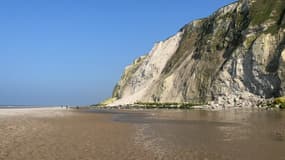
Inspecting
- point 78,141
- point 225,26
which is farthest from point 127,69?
point 78,141

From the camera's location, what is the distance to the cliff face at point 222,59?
6159cm

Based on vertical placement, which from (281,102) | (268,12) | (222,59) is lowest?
(281,102)

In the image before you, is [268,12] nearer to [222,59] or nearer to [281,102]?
[222,59]

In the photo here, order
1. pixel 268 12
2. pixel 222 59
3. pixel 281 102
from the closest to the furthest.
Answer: pixel 281 102 < pixel 268 12 < pixel 222 59

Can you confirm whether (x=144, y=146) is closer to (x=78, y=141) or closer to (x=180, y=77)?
(x=78, y=141)

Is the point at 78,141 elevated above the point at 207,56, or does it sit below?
below

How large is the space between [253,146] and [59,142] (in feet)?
28.3

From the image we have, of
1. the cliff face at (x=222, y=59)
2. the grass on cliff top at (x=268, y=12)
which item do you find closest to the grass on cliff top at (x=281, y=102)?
the cliff face at (x=222, y=59)

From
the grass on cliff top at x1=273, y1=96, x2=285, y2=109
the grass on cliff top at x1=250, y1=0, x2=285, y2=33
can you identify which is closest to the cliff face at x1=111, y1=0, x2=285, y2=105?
the grass on cliff top at x1=250, y1=0, x2=285, y2=33

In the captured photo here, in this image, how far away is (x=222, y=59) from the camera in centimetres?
7469

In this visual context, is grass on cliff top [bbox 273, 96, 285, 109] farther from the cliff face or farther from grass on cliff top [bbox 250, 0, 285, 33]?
A: grass on cliff top [bbox 250, 0, 285, 33]

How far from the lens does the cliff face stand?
61.6 metres

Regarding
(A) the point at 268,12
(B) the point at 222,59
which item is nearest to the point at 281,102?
(A) the point at 268,12

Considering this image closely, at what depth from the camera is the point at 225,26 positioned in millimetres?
79062
